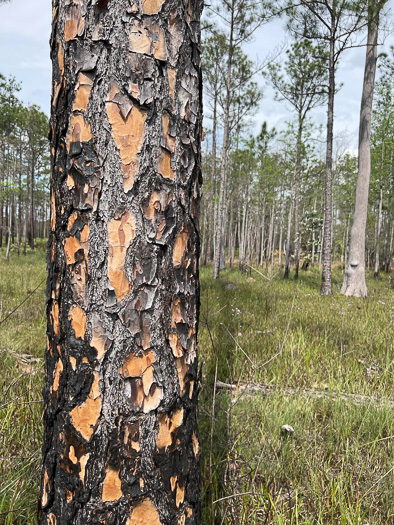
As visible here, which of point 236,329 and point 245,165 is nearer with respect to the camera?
point 236,329

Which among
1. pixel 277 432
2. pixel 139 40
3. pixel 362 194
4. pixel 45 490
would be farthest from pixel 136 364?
pixel 362 194

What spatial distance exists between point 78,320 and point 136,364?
195 millimetres

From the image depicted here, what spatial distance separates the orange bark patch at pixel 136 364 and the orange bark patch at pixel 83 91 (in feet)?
2.18

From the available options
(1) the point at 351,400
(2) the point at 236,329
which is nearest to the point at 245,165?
(2) the point at 236,329

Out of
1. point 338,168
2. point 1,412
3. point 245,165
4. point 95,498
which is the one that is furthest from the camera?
point 338,168

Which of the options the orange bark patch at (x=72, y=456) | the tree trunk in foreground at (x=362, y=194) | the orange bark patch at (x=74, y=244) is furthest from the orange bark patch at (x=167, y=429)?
the tree trunk in foreground at (x=362, y=194)

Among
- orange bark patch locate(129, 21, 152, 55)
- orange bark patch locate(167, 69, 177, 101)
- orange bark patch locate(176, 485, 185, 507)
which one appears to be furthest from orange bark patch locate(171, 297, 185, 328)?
orange bark patch locate(129, 21, 152, 55)

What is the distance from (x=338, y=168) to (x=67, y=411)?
2624cm

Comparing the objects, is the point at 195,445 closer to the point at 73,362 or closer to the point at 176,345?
the point at 176,345

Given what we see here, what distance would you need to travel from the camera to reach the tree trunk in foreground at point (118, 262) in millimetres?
827

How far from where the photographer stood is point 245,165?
2203 cm

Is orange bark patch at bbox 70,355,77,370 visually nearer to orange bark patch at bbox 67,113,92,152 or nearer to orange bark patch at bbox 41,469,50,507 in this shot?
orange bark patch at bbox 41,469,50,507

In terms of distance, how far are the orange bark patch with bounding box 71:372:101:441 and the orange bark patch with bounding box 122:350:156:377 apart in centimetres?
8

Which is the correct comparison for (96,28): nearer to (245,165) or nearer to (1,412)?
(1,412)
